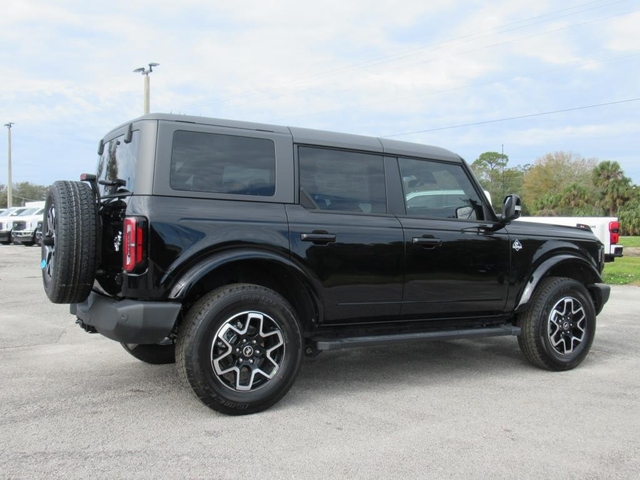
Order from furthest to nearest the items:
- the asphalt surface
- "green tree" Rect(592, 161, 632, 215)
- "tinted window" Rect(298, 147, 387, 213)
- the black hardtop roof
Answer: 1. "green tree" Rect(592, 161, 632, 215)
2. "tinted window" Rect(298, 147, 387, 213)
3. the black hardtop roof
4. the asphalt surface

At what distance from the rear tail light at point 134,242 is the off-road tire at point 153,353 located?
1.48 m

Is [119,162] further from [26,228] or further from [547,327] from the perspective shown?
[26,228]

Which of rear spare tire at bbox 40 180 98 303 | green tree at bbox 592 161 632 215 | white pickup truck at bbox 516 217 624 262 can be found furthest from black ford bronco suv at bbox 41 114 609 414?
green tree at bbox 592 161 632 215

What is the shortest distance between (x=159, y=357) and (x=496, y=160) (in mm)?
81049

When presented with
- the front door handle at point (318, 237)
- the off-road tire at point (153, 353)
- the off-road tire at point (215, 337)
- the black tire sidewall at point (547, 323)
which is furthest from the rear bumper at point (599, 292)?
the off-road tire at point (153, 353)

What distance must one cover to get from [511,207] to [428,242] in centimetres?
87

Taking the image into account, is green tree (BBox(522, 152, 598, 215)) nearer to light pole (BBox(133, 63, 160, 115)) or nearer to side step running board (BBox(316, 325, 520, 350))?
light pole (BBox(133, 63, 160, 115))

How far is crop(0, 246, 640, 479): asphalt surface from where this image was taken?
3086 millimetres

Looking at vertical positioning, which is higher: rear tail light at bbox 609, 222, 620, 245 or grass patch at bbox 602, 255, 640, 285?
rear tail light at bbox 609, 222, 620, 245

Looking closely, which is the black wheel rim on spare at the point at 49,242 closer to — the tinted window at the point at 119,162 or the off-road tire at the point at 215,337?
the tinted window at the point at 119,162

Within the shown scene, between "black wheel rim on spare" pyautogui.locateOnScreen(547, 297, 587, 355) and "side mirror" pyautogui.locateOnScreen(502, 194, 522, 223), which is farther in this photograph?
"black wheel rim on spare" pyautogui.locateOnScreen(547, 297, 587, 355)

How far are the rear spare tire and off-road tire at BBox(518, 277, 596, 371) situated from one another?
356cm

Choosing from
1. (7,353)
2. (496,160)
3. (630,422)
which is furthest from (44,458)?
(496,160)

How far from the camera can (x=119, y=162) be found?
419 centimetres
